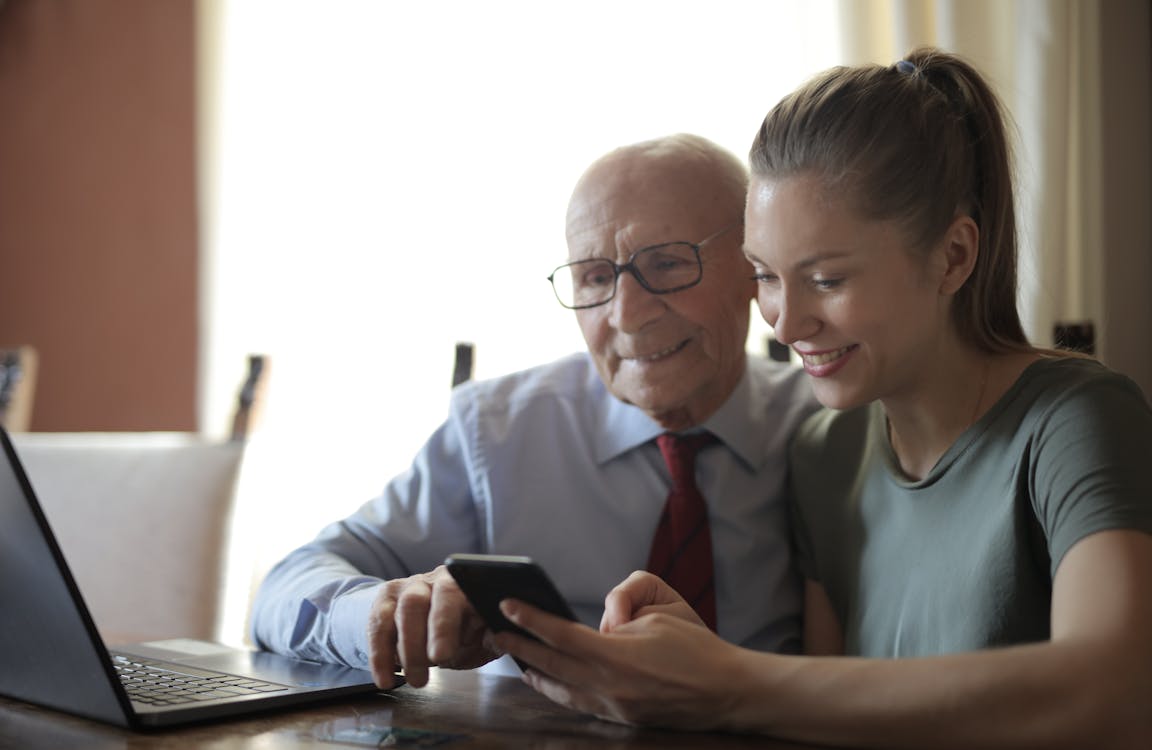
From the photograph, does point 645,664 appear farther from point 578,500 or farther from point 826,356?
point 578,500

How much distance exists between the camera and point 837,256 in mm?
1175

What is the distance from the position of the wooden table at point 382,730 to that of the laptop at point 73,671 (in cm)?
2

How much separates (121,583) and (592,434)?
96cm

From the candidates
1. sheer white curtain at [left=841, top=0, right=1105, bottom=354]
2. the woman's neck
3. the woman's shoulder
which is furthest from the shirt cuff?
sheer white curtain at [left=841, top=0, right=1105, bottom=354]

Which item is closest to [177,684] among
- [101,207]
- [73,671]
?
[73,671]

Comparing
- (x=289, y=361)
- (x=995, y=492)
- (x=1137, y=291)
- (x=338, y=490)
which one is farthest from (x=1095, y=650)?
(x=289, y=361)

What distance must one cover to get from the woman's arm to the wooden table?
0.10 feet

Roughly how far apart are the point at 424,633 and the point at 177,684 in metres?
0.28

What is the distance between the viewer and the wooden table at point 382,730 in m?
0.93

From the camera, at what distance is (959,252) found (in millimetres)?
1229

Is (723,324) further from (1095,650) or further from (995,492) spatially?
(1095,650)

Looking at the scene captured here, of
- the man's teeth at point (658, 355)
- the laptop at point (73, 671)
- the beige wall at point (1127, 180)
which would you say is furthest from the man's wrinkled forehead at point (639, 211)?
the beige wall at point (1127, 180)

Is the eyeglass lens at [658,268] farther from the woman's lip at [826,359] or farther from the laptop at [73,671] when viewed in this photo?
the laptop at [73,671]

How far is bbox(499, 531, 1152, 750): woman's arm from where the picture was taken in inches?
34.6
